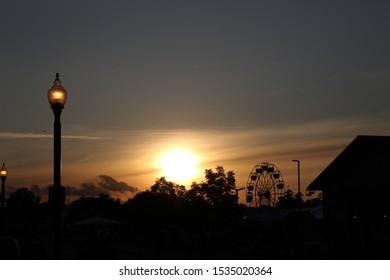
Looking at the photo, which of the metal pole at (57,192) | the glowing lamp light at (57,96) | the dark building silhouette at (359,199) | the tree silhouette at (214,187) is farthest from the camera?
the tree silhouette at (214,187)

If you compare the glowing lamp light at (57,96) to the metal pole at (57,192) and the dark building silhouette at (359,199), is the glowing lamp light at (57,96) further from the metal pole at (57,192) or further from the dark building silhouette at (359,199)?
the dark building silhouette at (359,199)

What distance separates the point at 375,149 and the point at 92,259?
1641 centimetres

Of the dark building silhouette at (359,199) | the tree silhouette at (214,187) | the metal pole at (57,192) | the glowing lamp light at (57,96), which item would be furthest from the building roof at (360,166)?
the tree silhouette at (214,187)

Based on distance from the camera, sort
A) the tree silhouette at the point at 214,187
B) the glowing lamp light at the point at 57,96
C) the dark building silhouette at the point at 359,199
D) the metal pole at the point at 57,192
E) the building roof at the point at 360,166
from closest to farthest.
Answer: the metal pole at the point at 57,192 < the glowing lamp light at the point at 57,96 < the dark building silhouette at the point at 359,199 < the building roof at the point at 360,166 < the tree silhouette at the point at 214,187

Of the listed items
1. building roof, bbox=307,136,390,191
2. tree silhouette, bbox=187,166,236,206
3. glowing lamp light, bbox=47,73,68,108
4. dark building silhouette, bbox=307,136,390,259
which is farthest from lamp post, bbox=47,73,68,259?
tree silhouette, bbox=187,166,236,206

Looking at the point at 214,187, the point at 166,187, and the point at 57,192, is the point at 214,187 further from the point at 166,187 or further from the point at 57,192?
the point at 57,192

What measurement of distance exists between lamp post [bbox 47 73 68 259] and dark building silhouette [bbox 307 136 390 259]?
45.5 ft

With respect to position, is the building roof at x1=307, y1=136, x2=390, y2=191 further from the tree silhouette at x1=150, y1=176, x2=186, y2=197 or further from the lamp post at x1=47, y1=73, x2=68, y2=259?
the tree silhouette at x1=150, y1=176, x2=186, y2=197

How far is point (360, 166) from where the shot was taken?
84.5 ft

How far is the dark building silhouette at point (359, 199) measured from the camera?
2412cm

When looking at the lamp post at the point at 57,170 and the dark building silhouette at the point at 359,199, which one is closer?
the lamp post at the point at 57,170

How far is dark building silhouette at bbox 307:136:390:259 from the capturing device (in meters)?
24.1
